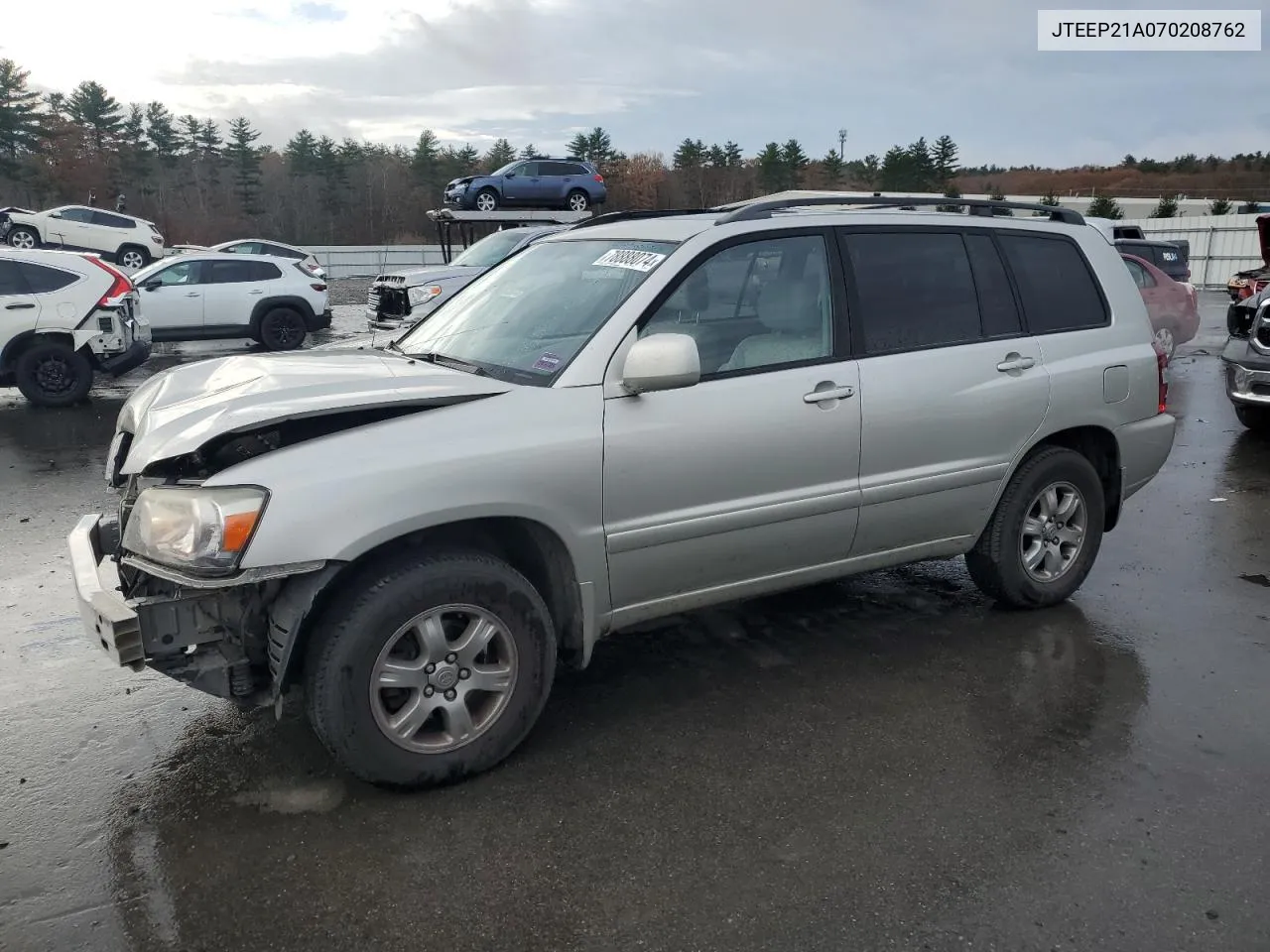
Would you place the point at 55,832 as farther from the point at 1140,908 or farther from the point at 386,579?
the point at 1140,908

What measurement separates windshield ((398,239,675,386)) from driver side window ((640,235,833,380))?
0.61 feet

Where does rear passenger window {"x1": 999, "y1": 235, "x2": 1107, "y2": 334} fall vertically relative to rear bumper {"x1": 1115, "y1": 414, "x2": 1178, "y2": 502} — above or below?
above

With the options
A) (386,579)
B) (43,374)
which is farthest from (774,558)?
(43,374)

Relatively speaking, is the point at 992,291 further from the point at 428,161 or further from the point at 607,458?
the point at 428,161

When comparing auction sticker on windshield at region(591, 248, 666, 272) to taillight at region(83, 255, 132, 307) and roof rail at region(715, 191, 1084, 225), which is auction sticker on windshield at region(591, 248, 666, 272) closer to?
roof rail at region(715, 191, 1084, 225)

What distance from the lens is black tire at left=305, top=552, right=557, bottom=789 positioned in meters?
3.02

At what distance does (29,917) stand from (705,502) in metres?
2.40

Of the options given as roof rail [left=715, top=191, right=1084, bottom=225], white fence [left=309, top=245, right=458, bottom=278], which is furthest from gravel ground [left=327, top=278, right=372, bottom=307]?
roof rail [left=715, top=191, right=1084, bottom=225]

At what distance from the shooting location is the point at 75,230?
86.9 ft

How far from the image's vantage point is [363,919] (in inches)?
105

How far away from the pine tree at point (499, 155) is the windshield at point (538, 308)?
3038 inches

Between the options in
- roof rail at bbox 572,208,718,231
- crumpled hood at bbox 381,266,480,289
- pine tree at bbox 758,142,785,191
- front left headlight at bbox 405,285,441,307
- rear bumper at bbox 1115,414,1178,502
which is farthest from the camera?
pine tree at bbox 758,142,785,191

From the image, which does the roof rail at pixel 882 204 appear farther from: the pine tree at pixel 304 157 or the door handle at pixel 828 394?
the pine tree at pixel 304 157

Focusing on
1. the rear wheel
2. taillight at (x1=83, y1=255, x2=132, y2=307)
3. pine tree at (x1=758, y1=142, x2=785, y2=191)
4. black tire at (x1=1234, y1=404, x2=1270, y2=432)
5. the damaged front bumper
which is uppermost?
pine tree at (x1=758, y1=142, x2=785, y2=191)
